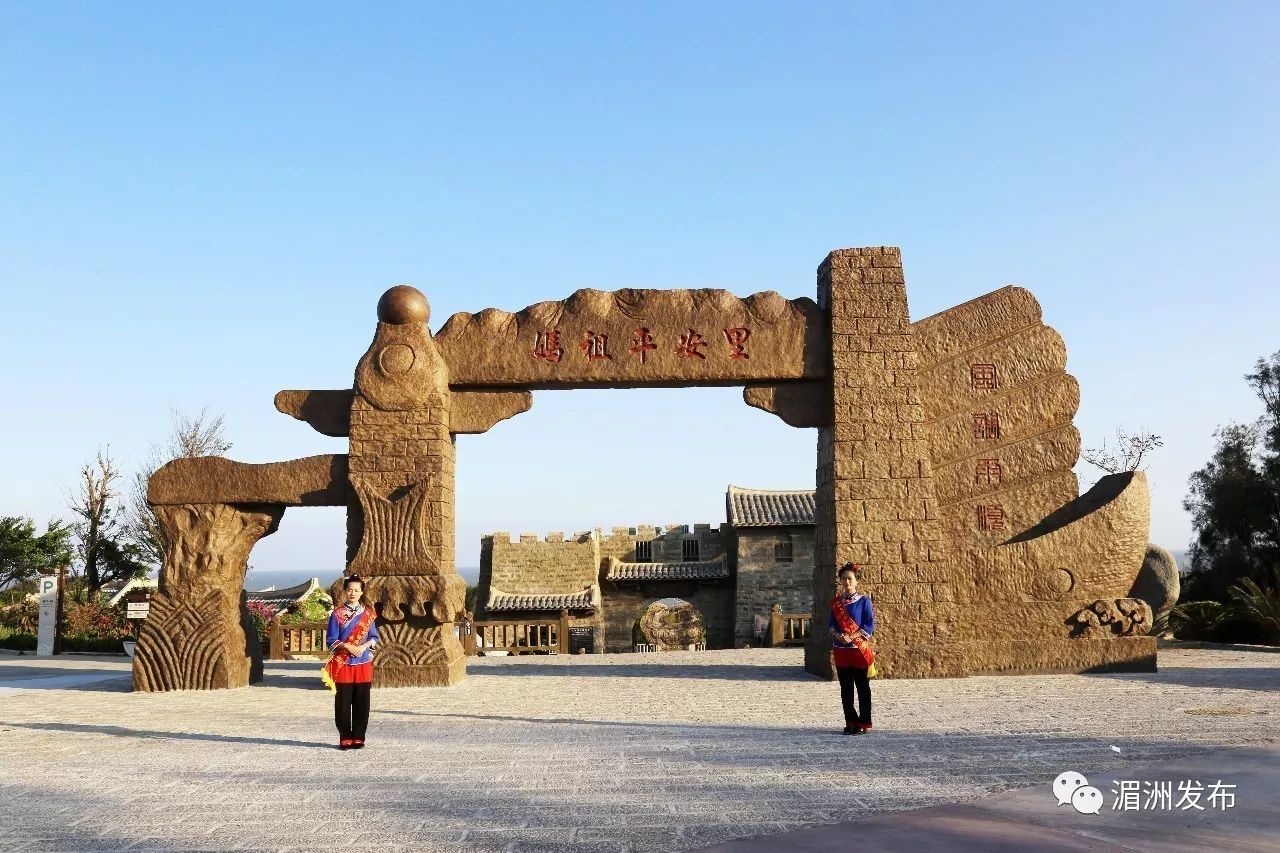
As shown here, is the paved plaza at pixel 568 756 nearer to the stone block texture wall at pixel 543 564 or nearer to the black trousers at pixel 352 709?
the black trousers at pixel 352 709

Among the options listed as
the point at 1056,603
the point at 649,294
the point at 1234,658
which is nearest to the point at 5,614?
the point at 649,294

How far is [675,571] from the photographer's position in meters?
28.2

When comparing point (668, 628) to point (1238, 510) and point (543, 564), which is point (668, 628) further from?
point (1238, 510)

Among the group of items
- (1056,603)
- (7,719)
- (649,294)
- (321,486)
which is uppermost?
(649,294)

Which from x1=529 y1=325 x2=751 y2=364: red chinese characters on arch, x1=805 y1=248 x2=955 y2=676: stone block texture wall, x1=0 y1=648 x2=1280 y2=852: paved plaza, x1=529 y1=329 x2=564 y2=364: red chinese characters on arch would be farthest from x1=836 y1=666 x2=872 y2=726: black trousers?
x1=529 y1=329 x2=564 y2=364: red chinese characters on arch

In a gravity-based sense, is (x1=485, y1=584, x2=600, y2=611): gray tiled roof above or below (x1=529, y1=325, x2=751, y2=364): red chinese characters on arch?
below

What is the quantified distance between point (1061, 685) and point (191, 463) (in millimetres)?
8046

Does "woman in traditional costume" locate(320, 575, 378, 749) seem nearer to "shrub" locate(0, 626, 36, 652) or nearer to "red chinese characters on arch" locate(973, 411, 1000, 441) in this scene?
"red chinese characters on arch" locate(973, 411, 1000, 441)

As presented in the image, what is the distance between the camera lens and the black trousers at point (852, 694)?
221 inches

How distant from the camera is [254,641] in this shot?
383 inches

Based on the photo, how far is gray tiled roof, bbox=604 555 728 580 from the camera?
27.9 m

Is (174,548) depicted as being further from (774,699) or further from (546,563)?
(546,563)

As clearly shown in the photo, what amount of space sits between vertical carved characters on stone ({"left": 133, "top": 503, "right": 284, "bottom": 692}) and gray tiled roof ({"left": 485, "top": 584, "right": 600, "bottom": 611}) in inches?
715

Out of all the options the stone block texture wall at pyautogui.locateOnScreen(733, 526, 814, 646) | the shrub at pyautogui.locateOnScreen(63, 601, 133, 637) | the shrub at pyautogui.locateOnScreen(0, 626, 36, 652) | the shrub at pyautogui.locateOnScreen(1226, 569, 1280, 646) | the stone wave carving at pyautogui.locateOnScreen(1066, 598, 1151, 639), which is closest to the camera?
the stone wave carving at pyautogui.locateOnScreen(1066, 598, 1151, 639)
